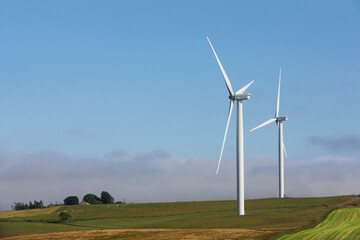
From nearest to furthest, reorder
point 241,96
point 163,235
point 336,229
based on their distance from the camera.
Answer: point 336,229 → point 163,235 → point 241,96

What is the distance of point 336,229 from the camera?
53188mm

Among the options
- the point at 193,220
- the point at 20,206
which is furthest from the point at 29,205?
the point at 193,220

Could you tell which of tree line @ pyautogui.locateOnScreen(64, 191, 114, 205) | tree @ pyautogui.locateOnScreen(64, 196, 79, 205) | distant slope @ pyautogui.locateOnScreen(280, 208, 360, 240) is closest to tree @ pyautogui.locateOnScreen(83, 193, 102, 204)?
tree line @ pyautogui.locateOnScreen(64, 191, 114, 205)

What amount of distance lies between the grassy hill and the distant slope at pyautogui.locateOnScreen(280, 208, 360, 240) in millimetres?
1933

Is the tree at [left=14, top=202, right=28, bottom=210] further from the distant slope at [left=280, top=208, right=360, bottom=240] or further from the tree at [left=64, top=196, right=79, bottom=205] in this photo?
the distant slope at [left=280, top=208, right=360, bottom=240]

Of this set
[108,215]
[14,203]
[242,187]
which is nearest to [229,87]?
[242,187]

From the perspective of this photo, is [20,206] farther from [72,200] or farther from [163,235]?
[163,235]

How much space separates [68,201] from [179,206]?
8508 cm

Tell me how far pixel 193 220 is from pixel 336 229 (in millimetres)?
25663

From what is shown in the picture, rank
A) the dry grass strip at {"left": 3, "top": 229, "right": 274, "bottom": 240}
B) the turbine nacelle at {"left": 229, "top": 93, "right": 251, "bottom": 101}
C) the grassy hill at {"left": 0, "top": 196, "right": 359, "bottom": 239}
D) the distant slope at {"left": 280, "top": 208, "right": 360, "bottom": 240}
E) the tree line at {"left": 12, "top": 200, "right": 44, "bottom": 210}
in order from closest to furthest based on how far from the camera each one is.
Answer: the distant slope at {"left": 280, "top": 208, "right": 360, "bottom": 240} → the dry grass strip at {"left": 3, "top": 229, "right": 274, "bottom": 240} → the grassy hill at {"left": 0, "top": 196, "right": 359, "bottom": 239} → the turbine nacelle at {"left": 229, "top": 93, "right": 251, "bottom": 101} → the tree line at {"left": 12, "top": 200, "right": 44, "bottom": 210}

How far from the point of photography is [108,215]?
324 ft

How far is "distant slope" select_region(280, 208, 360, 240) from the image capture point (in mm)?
48209

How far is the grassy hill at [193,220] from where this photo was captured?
59.0m

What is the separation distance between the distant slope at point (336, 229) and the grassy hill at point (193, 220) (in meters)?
1.93
